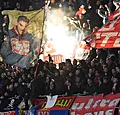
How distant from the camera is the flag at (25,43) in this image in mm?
14945

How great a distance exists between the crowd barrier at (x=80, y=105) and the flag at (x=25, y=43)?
219cm

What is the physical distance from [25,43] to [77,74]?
2.69m

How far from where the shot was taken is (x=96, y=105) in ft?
39.2

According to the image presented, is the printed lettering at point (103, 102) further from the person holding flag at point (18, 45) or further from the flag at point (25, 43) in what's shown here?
the person holding flag at point (18, 45)

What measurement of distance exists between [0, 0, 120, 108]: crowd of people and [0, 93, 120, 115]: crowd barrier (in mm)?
280

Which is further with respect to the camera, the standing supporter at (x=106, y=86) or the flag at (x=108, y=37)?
the standing supporter at (x=106, y=86)

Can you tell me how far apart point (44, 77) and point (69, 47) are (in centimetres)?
134

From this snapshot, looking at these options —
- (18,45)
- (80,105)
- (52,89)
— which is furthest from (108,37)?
(18,45)

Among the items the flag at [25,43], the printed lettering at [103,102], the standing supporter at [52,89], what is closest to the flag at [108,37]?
the printed lettering at [103,102]

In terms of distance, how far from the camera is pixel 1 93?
49.6ft

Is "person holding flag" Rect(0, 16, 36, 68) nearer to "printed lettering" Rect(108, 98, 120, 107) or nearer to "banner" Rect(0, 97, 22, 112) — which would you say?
"banner" Rect(0, 97, 22, 112)

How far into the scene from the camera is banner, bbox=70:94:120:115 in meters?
11.7

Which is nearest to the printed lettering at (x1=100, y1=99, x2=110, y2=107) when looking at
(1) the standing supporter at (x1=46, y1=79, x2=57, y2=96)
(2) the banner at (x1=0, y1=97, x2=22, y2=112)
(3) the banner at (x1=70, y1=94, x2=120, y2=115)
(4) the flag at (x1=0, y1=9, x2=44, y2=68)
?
(3) the banner at (x1=70, y1=94, x2=120, y2=115)

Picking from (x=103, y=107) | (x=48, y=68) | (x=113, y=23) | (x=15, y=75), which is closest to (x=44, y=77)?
(x=48, y=68)
